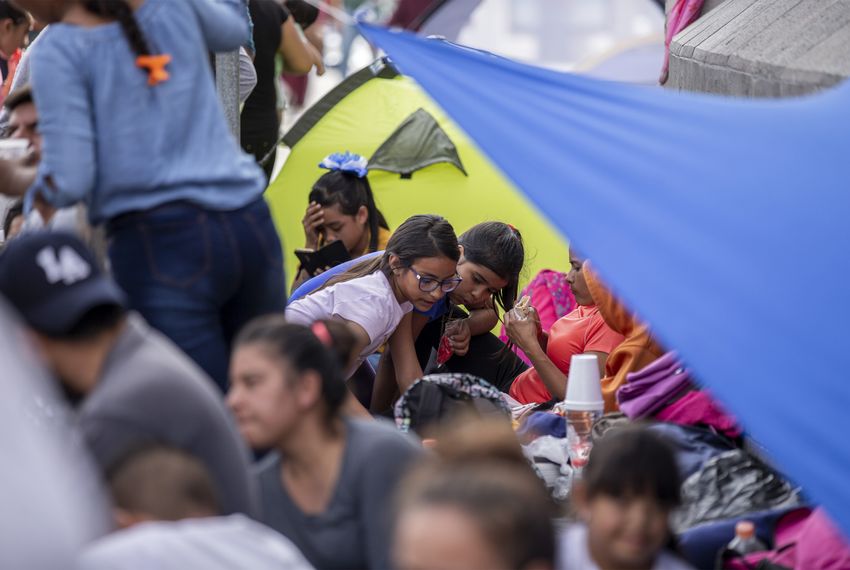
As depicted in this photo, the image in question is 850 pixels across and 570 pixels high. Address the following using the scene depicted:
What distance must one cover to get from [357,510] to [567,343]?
208 centimetres

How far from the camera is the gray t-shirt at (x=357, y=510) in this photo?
279 centimetres

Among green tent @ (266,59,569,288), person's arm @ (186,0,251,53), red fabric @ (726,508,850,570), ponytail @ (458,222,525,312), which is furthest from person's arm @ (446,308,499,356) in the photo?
person's arm @ (186,0,251,53)

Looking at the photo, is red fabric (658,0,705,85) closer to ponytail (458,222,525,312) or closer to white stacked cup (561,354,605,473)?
ponytail (458,222,525,312)

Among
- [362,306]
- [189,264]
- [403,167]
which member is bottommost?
[403,167]

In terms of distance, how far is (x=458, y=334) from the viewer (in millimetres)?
4891

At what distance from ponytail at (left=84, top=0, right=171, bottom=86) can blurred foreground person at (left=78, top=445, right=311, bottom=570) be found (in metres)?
0.98

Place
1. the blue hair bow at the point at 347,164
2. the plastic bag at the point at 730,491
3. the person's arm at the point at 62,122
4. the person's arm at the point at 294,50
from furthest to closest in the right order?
1. the person's arm at the point at 294,50
2. the blue hair bow at the point at 347,164
3. the plastic bag at the point at 730,491
4. the person's arm at the point at 62,122

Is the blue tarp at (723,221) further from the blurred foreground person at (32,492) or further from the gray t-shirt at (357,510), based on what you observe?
the blurred foreground person at (32,492)

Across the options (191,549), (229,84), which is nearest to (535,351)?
(229,84)

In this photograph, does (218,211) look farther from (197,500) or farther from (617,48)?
(617,48)

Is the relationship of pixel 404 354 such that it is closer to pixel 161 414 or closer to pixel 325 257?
pixel 325 257

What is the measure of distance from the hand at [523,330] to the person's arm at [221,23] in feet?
5.39

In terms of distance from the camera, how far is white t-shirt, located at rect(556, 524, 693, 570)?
2760 millimetres

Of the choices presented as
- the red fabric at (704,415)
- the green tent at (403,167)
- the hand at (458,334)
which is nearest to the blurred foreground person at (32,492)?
the red fabric at (704,415)
